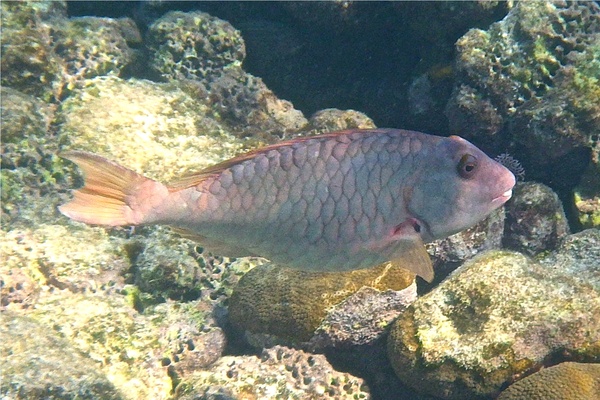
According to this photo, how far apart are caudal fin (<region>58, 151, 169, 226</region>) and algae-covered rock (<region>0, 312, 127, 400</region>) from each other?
1.92 metres

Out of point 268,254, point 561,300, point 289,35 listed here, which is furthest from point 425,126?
point 268,254

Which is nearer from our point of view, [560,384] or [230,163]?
[230,163]

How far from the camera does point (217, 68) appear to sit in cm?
711

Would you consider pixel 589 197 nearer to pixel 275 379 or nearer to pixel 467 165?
pixel 467 165

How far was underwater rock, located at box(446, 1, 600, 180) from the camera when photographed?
217 inches

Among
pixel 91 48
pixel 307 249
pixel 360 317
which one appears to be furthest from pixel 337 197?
pixel 91 48

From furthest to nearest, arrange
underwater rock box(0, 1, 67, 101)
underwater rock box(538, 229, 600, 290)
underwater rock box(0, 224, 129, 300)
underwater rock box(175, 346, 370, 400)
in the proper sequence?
underwater rock box(0, 1, 67, 101)
underwater rock box(0, 224, 129, 300)
underwater rock box(538, 229, 600, 290)
underwater rock box(175, 346, 370, 400)

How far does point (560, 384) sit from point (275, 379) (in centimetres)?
219

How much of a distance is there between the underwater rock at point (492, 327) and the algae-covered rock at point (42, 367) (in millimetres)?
2459

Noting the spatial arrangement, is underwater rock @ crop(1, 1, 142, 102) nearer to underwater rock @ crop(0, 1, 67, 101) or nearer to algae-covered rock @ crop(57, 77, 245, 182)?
underwater rock @ crop(0, 1, 67, 101)

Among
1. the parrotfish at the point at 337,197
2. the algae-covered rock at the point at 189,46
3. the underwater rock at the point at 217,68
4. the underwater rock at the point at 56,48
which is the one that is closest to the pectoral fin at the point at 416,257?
the parrotfish at the point at 337,197

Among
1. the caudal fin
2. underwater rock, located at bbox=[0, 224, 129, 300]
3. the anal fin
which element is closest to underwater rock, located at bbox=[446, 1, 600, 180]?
the anal fin

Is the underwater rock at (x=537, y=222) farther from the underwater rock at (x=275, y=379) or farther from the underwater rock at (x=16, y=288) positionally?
the underwater rock at (x=16, y=288)

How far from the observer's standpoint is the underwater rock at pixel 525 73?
551cm
